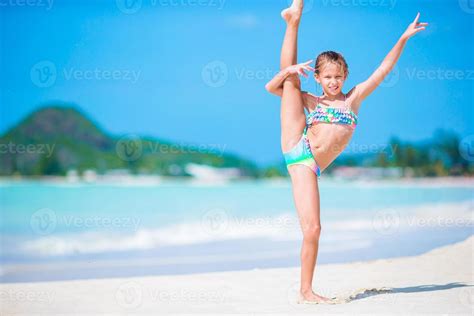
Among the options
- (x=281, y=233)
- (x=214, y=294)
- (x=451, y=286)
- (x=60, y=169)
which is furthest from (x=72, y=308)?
(x=60, y=169)

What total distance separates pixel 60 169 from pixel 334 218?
1813 inches

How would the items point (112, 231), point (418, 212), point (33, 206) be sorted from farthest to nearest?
point (33, 206)
point (418, 212)
point (112, 231)

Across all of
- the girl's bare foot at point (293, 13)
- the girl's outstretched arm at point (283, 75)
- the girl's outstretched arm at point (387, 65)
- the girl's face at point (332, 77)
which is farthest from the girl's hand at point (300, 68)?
the girl's outstretched arm at point (387, 65)

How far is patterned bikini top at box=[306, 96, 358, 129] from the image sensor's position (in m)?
4.39

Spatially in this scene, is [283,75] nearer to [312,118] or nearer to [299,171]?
[312,118]

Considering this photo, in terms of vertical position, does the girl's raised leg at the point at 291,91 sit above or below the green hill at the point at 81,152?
below

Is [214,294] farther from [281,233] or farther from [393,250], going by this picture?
[281,233]

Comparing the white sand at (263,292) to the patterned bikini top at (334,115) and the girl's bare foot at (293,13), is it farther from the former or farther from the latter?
the girl's bare foot at (293,13)

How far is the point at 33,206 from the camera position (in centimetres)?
2120

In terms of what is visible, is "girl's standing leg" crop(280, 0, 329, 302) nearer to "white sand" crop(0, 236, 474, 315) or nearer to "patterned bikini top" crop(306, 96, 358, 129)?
"patterned bikini top" crop(306, 96, 358, 129)

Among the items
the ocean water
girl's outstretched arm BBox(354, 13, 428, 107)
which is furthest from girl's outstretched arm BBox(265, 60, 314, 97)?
the ocean water

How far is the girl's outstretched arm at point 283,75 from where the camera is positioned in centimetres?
417

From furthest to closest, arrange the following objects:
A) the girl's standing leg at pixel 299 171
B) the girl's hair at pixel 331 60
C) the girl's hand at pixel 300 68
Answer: the girl's hair at pixel 331 60, the girl's standing leg at pixel 299 171, the girl's hand at pixel 300 68

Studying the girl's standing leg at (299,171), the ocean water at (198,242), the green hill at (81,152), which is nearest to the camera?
the girl's standing leg at (299,171)
